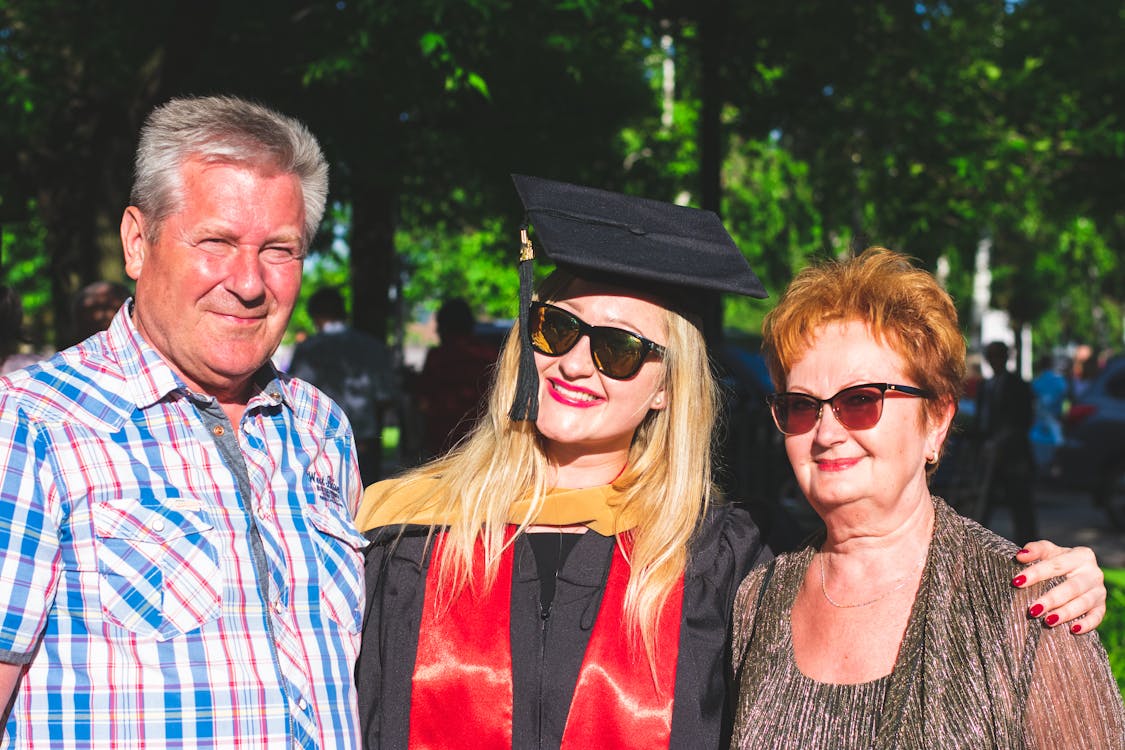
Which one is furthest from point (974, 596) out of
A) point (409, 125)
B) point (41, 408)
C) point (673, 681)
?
point (409, 125)

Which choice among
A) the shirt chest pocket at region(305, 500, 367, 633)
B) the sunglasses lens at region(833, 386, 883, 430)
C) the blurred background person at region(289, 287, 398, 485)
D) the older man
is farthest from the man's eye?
the blurred background person at region(289, 287, 398, 485)

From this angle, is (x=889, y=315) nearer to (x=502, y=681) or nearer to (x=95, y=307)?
(x=502, y=681)

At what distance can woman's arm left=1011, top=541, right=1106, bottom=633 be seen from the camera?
217 centimetres

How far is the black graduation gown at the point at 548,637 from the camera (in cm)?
262

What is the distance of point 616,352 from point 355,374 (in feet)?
19.5

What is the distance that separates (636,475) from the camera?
296 centimetres

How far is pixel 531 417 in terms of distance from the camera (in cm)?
286

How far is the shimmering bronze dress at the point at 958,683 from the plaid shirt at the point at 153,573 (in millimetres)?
874

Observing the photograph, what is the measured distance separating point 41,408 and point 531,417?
3.62 ft

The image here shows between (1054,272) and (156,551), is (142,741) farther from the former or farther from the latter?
(1054,272)

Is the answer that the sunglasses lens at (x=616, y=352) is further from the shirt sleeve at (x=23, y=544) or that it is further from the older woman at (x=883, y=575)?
the shirt sleeve at (x=23, y=544)

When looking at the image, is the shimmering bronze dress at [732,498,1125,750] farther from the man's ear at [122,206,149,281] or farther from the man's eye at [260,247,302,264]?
the man's ear at [122,206,149,281]

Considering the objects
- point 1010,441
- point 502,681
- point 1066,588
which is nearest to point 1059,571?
point 1066,588

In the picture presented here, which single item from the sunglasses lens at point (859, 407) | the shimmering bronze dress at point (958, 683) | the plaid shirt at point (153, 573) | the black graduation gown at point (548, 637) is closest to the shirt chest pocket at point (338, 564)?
the plaid shirt at point (153, 573)
